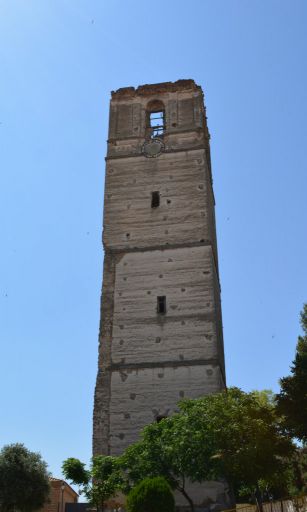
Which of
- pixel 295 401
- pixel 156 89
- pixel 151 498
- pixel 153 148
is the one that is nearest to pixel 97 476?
pixel 151 498

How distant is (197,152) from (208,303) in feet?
27.0

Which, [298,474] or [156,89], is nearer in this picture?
[298,474]

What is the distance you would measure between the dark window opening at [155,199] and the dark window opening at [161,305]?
4921 millimetres

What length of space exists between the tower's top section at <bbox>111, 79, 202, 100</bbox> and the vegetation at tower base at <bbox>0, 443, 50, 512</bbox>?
Answer: 1907 cm

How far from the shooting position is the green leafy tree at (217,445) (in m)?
17.1

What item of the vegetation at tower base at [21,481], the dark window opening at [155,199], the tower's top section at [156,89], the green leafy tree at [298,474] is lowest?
the vegetation at tower base at [21,481]

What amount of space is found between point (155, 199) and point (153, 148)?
3.10 m

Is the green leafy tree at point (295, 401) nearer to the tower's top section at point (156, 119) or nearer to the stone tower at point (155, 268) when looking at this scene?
the stone tower at point (155, 268)

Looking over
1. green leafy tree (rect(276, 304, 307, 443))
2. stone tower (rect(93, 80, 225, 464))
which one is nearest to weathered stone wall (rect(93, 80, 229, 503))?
stone tower (rect(93, 80, 225, 464))

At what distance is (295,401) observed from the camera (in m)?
16.5

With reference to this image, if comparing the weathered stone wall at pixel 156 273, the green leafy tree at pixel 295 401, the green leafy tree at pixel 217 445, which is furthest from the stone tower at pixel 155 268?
the green leafy tree at pixel 295 401

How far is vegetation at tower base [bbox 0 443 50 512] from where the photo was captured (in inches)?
835

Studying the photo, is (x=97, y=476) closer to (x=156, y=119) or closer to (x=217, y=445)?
(x=217, y=445)

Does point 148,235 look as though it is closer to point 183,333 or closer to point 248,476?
point 183,333
